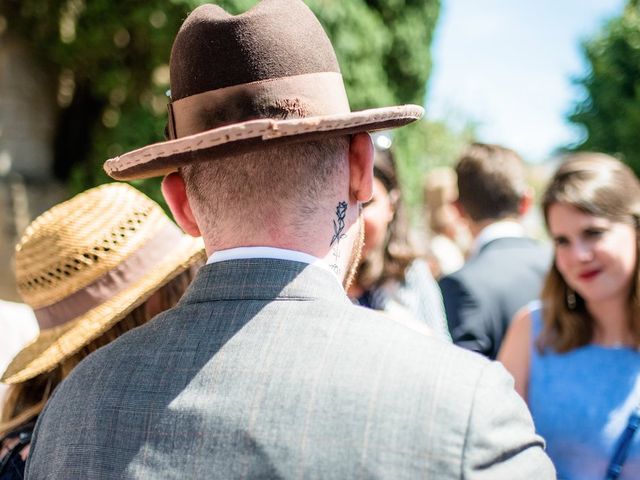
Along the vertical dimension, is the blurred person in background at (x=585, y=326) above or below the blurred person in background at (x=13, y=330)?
above

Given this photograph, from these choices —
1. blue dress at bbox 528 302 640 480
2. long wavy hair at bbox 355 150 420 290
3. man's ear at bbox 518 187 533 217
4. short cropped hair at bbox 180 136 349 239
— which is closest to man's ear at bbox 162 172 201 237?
short cropped hair at bbox 180 136 349 239

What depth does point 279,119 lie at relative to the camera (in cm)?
125

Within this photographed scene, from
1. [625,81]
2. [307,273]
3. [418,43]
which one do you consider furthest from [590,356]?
[625,81]

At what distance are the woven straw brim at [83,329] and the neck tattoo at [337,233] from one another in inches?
35.2

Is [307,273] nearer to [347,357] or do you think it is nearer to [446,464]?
[347,357]

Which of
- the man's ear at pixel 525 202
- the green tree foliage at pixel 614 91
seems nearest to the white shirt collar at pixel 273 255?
the man's ear at pixel 525 202

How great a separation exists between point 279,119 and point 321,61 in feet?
0.54

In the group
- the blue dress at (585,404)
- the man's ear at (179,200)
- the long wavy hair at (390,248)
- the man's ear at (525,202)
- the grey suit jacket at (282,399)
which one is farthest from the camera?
the man's ear at (525,202)

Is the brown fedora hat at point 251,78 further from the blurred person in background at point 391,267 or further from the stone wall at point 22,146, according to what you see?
the stone wall at point 22,146

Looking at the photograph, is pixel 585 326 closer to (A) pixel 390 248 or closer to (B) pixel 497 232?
(A) pixel 390 248

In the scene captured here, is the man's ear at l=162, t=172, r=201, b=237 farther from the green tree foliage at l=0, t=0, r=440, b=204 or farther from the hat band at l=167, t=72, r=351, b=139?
the green tree foliage at l=0, t=0, r=440, b=204

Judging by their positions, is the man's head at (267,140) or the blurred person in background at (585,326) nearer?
the man's head at (267,140)

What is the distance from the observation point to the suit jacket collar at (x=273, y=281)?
1239mm

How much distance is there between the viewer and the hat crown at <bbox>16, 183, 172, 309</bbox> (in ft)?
6.53
